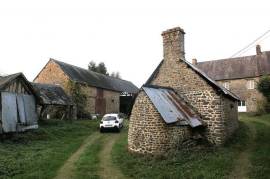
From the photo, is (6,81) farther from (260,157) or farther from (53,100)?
(260,157)

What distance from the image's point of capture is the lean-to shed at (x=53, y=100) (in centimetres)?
2527

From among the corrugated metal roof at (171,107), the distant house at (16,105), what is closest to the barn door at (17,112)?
the distant house at (16,105)

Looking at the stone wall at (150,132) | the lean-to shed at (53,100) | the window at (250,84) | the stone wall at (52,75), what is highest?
the stone wall at (52,75)

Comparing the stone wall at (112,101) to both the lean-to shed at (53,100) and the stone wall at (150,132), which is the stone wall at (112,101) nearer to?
the lean-to shed at (53,100)

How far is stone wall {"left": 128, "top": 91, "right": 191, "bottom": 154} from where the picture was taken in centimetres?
1442

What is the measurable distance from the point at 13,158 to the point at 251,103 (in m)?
34.4

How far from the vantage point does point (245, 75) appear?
40906mm

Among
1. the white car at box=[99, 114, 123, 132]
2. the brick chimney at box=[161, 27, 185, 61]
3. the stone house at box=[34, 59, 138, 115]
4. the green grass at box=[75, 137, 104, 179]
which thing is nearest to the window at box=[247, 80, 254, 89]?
the stone house at box=[34, 59, 138, 115]

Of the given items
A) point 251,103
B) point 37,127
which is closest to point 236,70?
point 251,103

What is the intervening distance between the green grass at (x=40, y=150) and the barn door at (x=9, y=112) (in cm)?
77

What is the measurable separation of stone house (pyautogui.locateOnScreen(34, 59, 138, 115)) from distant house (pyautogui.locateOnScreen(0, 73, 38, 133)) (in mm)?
12275

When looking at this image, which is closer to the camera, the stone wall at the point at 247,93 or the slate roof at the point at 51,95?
the slate roof at the point at 51,95

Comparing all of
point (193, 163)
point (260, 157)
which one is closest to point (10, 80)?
point (193, 163)

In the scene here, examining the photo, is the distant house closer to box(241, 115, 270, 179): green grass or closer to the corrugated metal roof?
the corrugated metal roof
